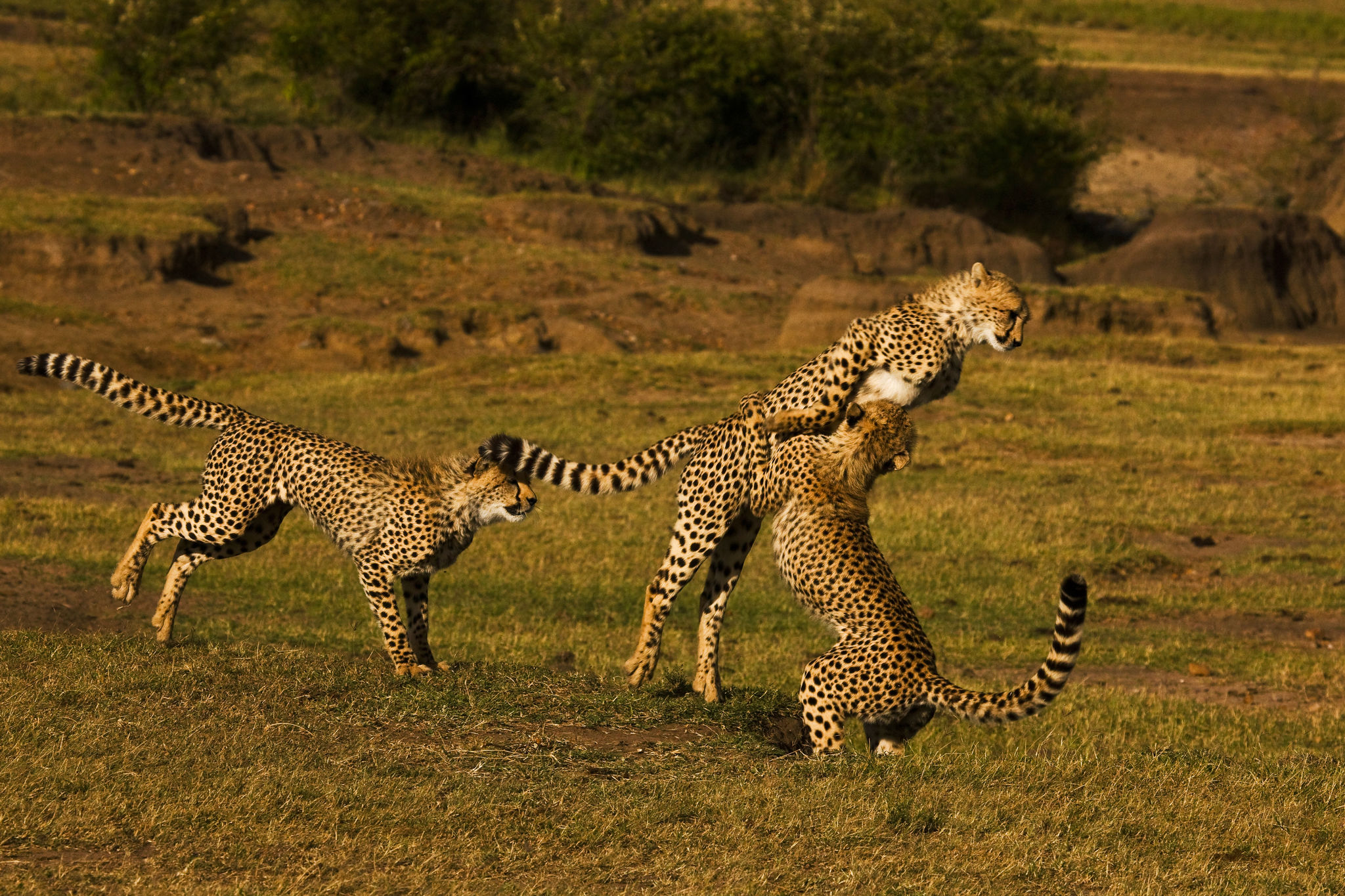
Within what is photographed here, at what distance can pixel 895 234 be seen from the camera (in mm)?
34781

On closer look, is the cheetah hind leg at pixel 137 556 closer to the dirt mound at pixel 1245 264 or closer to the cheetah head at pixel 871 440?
the cheetah head at pixel 871 440

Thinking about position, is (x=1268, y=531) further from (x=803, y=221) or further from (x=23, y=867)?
(x=803, y=221)

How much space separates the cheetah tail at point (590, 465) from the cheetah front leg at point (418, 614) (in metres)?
0.78

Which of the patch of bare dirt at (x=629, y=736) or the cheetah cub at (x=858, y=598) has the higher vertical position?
the cheetah cub at (x=858, y=598)

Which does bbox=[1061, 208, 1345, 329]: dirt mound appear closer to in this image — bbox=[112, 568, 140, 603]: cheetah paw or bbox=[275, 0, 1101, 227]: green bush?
bbox=[275, 0, 1101, 227]: green bush

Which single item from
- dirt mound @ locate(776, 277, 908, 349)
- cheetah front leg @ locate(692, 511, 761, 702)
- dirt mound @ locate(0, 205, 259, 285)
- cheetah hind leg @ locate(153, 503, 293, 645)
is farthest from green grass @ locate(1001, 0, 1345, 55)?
cheetah hind leg @ locate(153, 503, 293, 645)

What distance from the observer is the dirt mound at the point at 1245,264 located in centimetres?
3316

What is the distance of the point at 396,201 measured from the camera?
30.6m

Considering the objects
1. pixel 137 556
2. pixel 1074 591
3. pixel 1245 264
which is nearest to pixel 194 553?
pixel 137 556

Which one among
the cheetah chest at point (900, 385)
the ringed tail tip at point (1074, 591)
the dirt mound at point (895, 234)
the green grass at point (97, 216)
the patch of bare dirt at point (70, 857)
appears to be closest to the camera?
the patch of bare dirt at point (70, 857)

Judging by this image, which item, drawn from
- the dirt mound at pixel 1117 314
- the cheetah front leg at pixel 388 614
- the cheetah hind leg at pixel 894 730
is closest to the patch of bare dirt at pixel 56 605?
the cheetah front leg at pixel 388 614

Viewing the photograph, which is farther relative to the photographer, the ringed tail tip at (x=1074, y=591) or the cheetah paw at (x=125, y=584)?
the cheetah paw at (x=125, y=584)

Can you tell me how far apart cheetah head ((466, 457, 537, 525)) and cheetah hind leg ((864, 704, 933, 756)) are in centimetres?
196

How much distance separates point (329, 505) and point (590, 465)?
130 cm
